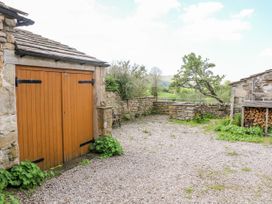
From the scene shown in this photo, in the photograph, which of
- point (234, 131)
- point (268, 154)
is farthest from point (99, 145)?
point (234, 131)

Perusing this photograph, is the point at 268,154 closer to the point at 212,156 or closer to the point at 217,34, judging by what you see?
the point at 212,156

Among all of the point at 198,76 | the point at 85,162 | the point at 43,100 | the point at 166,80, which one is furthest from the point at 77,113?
the point at 166,80

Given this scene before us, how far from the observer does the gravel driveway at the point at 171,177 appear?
3660 mm

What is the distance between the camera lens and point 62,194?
12.1 ft

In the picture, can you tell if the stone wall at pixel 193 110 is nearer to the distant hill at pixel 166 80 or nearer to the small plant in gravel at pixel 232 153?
the distant hill at pixel 166 80

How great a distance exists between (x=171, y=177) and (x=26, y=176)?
9.43 feet

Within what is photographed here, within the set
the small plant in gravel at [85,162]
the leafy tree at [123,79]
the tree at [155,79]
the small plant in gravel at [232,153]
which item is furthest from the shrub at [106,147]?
the tree at [155,79]

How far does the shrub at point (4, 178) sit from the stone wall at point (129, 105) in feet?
22.9

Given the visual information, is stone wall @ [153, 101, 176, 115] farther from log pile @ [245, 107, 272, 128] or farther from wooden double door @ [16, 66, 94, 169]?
wooden double door @ [16, 66, 94, 169]

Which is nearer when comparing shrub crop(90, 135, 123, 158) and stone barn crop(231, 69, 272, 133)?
shrub crop(90, 135, 123, 158)

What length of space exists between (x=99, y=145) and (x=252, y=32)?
12.8m

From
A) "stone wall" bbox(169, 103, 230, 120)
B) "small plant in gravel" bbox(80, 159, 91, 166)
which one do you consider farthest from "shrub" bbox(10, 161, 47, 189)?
"stone wall" bbox(169, 103, 230, 120)

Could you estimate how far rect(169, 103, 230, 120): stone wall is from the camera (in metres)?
12.1

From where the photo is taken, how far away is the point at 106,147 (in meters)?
6.09
